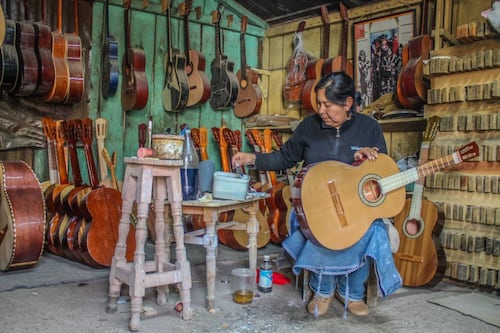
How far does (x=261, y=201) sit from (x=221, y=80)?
1.33 metres

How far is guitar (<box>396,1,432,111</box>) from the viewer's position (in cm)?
380

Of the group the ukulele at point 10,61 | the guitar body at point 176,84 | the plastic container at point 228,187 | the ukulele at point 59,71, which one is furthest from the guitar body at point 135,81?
the plastic container at point 228,187

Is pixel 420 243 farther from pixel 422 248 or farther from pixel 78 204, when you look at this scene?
pixel 78 204

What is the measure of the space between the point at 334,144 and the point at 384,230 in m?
0.55

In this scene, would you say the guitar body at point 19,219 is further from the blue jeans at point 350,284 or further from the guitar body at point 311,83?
the guitar body at point 311,83

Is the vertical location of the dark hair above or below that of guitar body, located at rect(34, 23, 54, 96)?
below

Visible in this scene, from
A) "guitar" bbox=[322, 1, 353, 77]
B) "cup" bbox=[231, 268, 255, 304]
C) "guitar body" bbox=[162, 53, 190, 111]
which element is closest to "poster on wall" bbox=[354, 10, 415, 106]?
"guitar" bbox=[322, 1, 353, 77]

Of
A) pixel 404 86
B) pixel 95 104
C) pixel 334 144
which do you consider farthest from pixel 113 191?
pixel 404 86

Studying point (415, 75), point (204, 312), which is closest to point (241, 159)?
point (204, 312)

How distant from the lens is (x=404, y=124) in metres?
3.99

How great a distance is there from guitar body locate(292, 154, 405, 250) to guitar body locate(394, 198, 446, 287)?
71 centimetres

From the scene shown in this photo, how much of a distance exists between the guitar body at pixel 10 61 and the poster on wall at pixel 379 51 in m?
2.85

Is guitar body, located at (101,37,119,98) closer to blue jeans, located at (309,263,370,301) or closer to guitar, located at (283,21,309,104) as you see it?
guitar, located at (283,21,309,104)

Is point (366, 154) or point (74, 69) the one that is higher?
point (74, 69)
